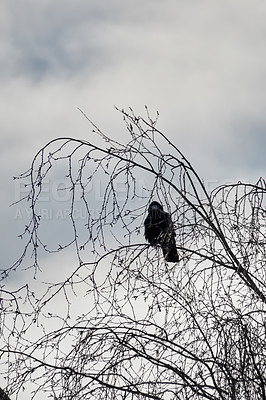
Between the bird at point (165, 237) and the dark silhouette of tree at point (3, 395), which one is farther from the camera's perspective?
the bird at point (165, 237)

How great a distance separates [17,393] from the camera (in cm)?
478

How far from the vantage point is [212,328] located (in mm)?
4895

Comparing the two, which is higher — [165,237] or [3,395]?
[165,237]

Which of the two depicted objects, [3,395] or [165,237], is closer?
[3,395]

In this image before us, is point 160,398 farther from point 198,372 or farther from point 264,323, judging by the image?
point 264,323

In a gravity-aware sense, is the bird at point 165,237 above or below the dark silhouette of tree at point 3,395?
above

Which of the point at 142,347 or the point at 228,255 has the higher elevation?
the point at 228,255

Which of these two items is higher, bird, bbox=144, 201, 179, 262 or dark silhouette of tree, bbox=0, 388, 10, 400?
bird, bbox=144, 201, 179, 262

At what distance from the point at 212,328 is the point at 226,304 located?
0.60 feet

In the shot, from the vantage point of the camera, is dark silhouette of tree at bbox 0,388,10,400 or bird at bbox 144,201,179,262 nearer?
dark silhouette of tree at bbox 0,388,10,400

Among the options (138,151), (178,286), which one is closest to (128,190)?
(138,151)

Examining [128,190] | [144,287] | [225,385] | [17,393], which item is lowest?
[17,393]

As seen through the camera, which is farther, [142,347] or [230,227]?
[230,227]

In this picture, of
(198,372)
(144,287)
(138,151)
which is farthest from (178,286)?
(138,151)
